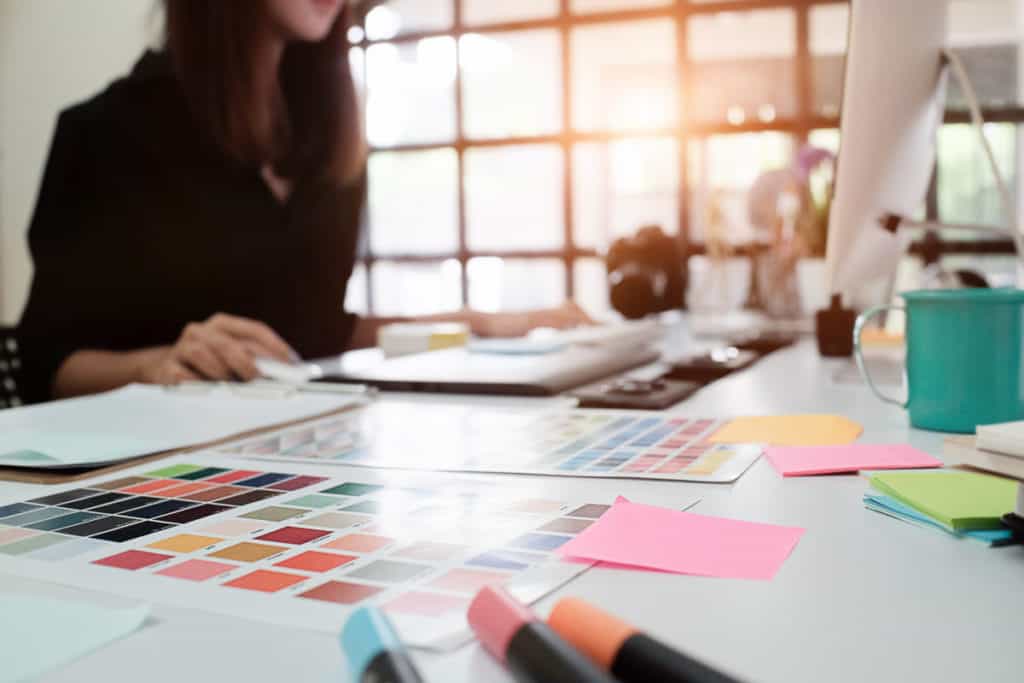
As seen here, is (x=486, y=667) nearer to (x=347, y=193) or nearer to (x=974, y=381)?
(x=974, y=381)

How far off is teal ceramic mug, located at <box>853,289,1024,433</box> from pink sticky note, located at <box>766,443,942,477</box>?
0.27 feet

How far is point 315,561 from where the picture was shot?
427mm

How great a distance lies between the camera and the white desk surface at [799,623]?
315 mm

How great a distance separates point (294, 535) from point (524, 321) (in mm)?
1171

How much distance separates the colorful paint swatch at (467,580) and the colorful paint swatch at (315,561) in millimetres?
55

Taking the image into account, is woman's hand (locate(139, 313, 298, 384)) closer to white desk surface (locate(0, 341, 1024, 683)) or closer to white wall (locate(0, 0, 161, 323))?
white desk surface (locate(0, 341, 1024, 683))

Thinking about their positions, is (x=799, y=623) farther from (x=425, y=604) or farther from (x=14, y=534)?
(x=14, y=534)

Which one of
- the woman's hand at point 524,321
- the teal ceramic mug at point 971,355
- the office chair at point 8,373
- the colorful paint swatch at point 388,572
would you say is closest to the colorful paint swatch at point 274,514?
the colorful paint swatch at point 388,572

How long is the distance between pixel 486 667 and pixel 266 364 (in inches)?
32.8

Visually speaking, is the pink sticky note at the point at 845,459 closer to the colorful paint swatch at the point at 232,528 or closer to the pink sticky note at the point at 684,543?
the pink sticky note at the point at 684,543

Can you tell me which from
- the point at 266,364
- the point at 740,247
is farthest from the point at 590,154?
the point at 266,364

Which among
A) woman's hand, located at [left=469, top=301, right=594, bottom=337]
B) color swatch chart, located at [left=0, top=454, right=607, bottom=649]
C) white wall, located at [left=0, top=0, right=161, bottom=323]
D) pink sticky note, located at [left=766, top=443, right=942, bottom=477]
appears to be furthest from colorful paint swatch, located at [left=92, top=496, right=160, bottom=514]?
white wall, located at [left=0, top=0, right=161, bottom=323]

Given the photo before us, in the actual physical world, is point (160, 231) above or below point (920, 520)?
above

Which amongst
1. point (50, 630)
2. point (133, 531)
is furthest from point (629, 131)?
point (50, 630)
